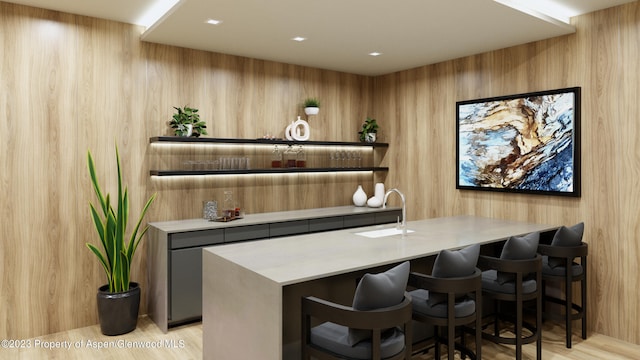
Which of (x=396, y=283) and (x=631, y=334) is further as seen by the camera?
(x=631, y=334)

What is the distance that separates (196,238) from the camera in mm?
4004

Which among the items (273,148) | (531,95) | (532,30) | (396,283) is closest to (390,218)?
(273,148)

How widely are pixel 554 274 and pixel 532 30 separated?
208cm

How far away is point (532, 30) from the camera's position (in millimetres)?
3926

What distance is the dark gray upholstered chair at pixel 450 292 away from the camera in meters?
2.62

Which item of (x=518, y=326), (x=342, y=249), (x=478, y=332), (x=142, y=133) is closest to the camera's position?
(x=478, y=332)

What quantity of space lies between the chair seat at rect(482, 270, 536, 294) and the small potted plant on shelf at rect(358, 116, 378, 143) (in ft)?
9.12

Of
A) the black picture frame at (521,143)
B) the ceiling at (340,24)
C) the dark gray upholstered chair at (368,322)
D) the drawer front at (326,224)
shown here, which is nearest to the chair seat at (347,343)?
the dark gray upholstered chair at (368,322)

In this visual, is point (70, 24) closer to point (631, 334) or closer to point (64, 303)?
point (64, 303)

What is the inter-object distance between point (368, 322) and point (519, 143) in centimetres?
299

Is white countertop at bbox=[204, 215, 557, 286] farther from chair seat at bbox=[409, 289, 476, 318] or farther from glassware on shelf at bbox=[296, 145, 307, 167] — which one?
glassware on shelf at bbox=[296, 145, 307, 167]

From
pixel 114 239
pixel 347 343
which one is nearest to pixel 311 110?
pixel 114 239

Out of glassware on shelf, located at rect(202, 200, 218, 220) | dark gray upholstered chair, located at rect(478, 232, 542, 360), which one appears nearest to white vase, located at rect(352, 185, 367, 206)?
glassware on shelf, located at rect(202, 200, 218, 220)

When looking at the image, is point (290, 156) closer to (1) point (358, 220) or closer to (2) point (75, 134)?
(1) point (358, 220)
